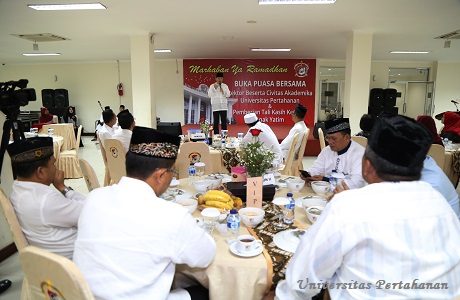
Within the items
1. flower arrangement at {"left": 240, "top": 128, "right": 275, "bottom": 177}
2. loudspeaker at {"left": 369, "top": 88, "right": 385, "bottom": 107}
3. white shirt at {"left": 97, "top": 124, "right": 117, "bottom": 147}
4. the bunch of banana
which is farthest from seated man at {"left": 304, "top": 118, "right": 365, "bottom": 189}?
loudspeaker at {"left": 369, "top": 88, "right": 385, "bottom": 107}

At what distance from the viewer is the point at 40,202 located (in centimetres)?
166

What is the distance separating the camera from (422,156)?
3.67 ft

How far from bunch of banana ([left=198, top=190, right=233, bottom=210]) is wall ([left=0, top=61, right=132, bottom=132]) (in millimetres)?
10266

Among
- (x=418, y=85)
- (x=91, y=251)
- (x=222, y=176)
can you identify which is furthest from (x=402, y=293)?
(x=418, y=85)

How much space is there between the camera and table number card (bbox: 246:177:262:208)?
6.73 feet

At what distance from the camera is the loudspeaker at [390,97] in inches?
415

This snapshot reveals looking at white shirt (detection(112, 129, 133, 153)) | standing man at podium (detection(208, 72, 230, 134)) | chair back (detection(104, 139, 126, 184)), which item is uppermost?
standing man at podium (detection(208, 72, 230, 134))

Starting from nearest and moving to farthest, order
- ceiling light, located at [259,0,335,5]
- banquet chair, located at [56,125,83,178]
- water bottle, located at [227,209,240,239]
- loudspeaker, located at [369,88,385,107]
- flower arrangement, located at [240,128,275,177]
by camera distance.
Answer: water bottle, located at [227,209,240,239]
flower arrangement, located at [240,128,275,177]
ceiling light, located at [259,0,335,5]
banquet chair, located at [56,125,83,178]
loudspeaker, located at [369,88,385,107]

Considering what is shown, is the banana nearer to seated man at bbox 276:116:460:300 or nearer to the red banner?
seated man at bbox 276:116:460:300

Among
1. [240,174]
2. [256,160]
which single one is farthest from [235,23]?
[256,160]

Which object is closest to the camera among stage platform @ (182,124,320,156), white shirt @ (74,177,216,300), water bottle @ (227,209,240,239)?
white shirt @ (74,177,216,300)

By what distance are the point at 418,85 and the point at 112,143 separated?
11.6m

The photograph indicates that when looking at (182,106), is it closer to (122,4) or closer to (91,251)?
(122,4)

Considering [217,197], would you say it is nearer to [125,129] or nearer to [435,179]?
[435,179]
